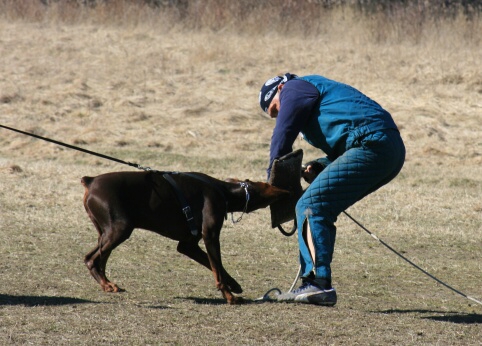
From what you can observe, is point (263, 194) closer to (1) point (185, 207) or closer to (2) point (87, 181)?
(1) point (185, 207)

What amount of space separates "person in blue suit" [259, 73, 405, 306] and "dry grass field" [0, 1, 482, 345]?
1.34 ft

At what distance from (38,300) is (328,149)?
2259 millimetres

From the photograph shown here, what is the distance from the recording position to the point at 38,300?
609 centimetres

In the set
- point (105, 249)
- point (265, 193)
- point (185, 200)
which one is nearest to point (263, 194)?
point (265, 193)

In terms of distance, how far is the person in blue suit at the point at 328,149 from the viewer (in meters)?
5.84

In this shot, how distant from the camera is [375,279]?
7473 mm

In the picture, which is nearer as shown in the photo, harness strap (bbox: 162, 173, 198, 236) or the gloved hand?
harness strap (bbox: 162, 173, 198, 236)

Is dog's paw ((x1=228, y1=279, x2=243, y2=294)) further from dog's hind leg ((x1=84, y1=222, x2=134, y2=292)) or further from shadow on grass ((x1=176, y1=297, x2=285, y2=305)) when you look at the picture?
dog's hind leg ((x1=84, y1=222, x2=134, y2=292))

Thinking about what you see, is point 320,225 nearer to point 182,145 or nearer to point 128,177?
point 128,177

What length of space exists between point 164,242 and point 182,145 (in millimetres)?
6222

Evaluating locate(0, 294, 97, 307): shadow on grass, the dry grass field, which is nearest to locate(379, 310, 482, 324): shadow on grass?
the dry grass field

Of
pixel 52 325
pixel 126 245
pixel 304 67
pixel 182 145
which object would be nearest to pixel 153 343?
pixel 52 325

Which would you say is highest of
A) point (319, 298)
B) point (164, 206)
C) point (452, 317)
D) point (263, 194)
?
point (263, 194)

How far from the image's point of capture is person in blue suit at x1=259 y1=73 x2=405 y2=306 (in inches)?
230
